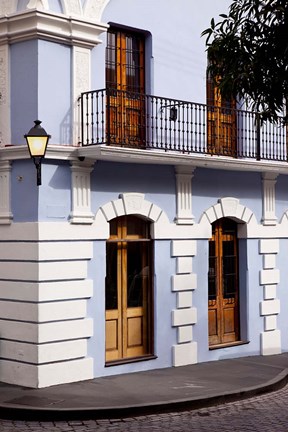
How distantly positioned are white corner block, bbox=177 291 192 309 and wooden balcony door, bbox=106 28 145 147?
2.74 metres

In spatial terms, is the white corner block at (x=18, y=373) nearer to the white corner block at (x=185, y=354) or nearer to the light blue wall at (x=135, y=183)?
the light blue wall at (x=135, y=183)

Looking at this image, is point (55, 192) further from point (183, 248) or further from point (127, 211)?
point (183, 248)

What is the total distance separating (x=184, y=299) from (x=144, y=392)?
3036mm

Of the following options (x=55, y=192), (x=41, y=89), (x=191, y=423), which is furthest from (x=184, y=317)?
(x=41, y=89)

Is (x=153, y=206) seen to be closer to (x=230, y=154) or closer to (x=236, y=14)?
(x=230, y=154)

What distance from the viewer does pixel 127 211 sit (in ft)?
47.7

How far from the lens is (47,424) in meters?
11.2

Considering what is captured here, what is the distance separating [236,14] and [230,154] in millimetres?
5835

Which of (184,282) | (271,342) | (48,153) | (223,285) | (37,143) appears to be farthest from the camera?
(271,342)

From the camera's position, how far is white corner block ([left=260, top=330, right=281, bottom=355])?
17048 millimetres

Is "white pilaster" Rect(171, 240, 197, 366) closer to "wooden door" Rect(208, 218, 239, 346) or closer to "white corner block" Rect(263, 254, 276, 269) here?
"wooden door" Rect(208, 218, 239, 346)

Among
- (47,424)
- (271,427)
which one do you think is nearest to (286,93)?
(271,427)

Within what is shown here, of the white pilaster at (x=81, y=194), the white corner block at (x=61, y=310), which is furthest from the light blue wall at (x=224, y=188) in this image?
the white corner block at (x=61, y=310)

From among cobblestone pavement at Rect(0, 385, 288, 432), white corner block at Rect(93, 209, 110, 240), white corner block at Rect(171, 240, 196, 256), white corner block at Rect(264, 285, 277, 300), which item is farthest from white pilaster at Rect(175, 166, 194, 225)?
cobblestone pavement at Rect(0, 385, 288, 432)
